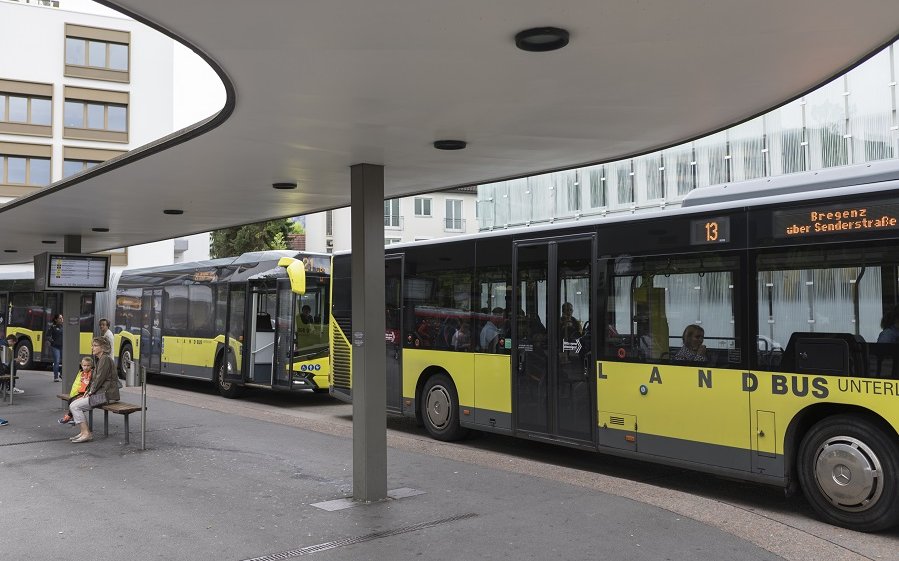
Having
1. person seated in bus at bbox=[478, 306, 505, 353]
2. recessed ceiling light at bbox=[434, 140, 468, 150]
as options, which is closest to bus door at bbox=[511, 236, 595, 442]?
person seated in bus at bbox=[478, 306, 505, 353]

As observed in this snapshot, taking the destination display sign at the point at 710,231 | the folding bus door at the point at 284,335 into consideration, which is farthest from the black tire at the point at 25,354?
the destination display sign at the point at 710,231

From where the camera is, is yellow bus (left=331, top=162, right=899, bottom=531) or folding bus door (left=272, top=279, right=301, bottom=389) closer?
yellow bus (left=331, top=162, right=899, bottom=531)

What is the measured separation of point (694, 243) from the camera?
8.60 meters

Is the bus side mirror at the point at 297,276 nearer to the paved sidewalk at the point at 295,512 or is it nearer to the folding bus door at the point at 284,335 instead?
the folding bus door at the point at 284,335

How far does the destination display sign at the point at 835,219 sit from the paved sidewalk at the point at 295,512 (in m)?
2.98

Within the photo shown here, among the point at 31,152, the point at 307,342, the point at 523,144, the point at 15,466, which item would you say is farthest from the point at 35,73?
the point at 523,144

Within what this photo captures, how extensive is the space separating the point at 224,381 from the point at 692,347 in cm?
1276

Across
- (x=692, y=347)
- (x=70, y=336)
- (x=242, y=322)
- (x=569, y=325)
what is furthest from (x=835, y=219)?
(x=242, y=322)

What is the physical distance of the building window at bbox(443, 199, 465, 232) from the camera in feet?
217

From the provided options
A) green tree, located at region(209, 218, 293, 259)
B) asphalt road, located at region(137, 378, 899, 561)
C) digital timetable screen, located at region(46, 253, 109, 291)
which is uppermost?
green tree, located at region(209, 218, 293, 259)

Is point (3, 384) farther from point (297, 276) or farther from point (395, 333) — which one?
point (395, 333)

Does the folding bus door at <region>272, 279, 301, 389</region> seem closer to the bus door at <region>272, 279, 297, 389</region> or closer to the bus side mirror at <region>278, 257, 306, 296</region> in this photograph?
the bus door at <region>272, 279, 297, 389</region>

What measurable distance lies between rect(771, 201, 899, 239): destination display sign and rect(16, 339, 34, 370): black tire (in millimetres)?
25675

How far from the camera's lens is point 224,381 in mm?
18469
